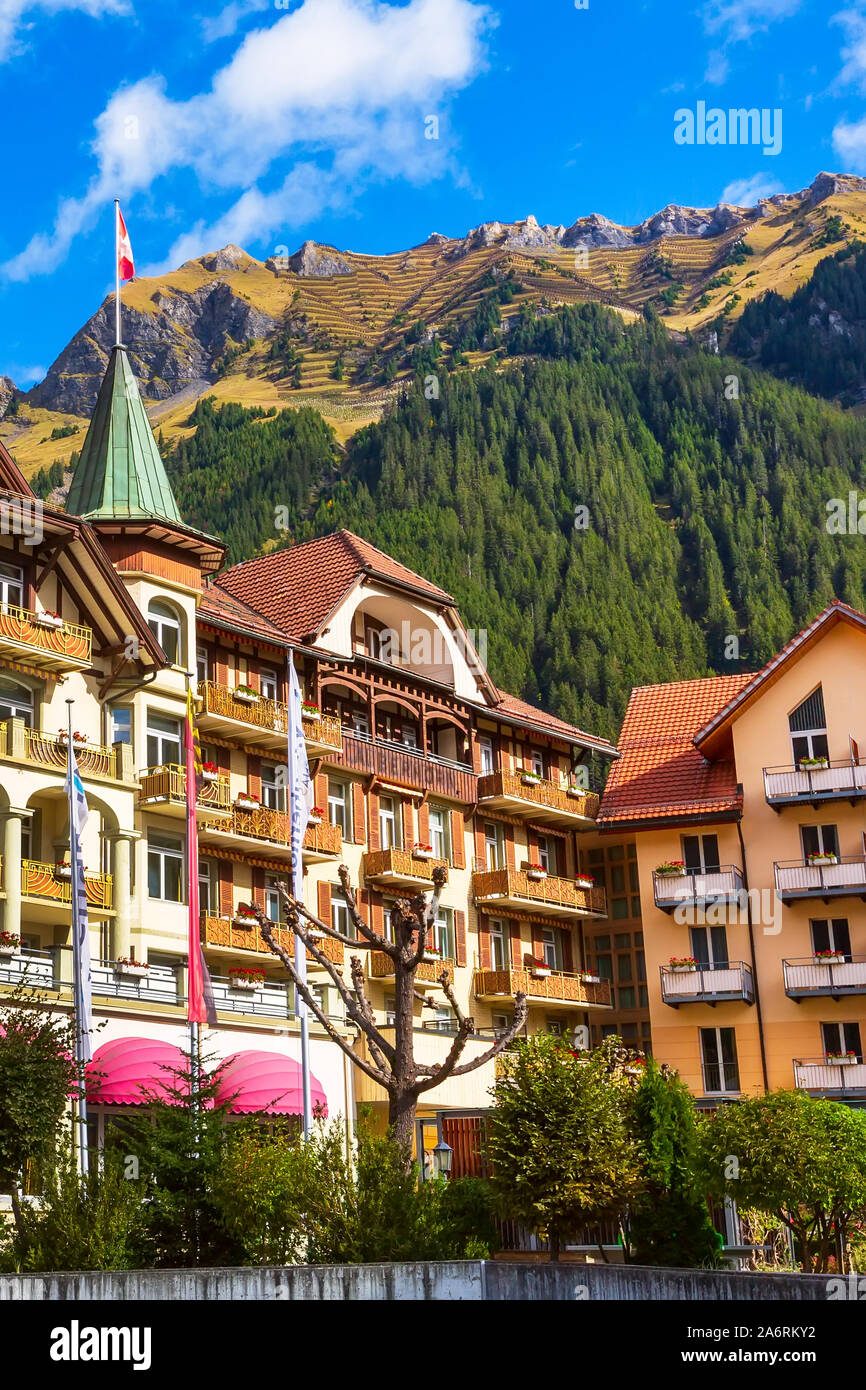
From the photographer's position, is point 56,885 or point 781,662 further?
point 781,662

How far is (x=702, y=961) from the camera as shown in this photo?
178 ft

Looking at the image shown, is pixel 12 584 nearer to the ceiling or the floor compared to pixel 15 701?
nearer to the ceiling

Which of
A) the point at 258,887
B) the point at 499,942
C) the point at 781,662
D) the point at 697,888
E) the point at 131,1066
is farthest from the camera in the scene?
the point at 499,942

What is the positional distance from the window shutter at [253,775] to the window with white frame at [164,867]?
4840mm

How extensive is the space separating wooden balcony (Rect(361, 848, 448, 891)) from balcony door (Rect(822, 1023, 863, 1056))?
42.1ft

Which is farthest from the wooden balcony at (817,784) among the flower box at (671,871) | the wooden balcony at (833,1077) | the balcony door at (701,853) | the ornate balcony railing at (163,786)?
the ornate balcony railing at (163,786)

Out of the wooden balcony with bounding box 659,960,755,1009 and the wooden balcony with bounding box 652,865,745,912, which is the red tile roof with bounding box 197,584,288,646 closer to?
the wooden balcony with bounding box 652,865,745,912

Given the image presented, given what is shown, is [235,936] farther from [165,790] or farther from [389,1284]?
[389,1284]

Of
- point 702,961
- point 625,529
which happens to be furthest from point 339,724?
point 625,529

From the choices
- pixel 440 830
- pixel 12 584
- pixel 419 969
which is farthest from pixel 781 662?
pixel 12 584

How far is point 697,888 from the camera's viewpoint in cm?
5434

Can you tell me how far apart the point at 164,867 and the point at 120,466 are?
440 inches

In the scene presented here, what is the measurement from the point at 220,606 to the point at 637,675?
99495 mm
